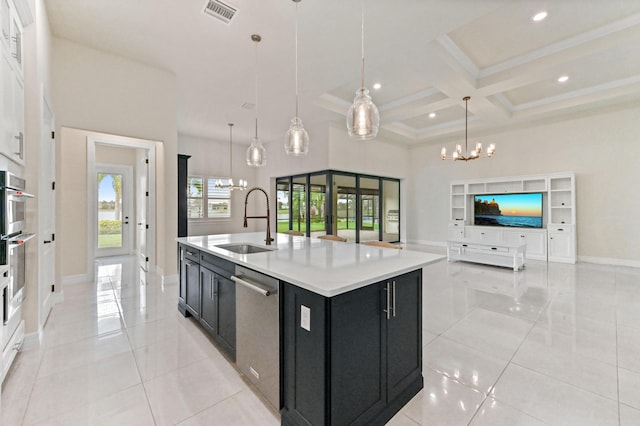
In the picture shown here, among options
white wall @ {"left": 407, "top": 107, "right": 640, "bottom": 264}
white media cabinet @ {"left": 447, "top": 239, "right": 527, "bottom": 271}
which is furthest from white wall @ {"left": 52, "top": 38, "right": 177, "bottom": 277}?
white wall @ {"left": 407, "top": 107, "right": 640, "bottom": 264}

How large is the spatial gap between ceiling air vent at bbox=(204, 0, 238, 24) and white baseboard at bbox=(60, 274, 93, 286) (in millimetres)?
4338

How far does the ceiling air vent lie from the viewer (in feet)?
9.26

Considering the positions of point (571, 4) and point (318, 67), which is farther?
point (318, 67)

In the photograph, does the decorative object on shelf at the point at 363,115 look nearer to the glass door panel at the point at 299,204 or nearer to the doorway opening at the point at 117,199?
the glass door panel at the point at 299,204

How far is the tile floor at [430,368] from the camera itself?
1.63 m

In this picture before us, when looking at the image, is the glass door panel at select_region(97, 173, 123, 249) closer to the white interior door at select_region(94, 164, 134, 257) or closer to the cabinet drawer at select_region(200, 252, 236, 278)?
the white interior door at select_region(94, 164, 134, 257)

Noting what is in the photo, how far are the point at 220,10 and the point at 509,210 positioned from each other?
7.55m

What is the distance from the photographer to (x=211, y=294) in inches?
94.7

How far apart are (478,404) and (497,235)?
637 cm

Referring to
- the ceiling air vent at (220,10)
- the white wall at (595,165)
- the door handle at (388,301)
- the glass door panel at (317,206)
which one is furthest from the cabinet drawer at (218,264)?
the white wall at (595,165)

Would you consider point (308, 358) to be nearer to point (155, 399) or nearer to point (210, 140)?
point (155, 399)

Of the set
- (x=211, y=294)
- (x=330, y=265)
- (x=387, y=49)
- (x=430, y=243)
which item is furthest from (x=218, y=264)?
(x=430, y=243)

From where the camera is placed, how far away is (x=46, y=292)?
2.98m

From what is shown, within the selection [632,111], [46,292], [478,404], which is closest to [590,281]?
[632,111]
